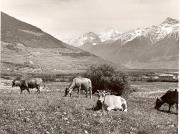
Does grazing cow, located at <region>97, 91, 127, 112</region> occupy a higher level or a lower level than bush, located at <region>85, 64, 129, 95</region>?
lower

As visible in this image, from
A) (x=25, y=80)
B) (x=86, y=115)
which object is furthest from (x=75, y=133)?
(x=25, y=80)

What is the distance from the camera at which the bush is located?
5016 cm

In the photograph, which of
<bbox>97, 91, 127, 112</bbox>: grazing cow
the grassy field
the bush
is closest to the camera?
the grassy field

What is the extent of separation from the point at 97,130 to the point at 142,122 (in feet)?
12.2

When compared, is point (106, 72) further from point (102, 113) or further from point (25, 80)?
point (102, 113)

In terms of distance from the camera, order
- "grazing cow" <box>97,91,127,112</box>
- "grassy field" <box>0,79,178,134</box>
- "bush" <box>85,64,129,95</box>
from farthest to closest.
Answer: "bush" <box>85,64,129,95</box> → "grazing cow" <box>97,91,127,112</box> → "grassy field" <box>0,79,178,134</box>

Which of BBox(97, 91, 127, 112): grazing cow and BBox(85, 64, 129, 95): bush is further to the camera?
BBox(85, 64, 129, 95): bush

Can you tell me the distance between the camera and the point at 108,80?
49.8m

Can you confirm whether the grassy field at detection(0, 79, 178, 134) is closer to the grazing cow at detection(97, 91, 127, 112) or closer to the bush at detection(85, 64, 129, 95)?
the grazing cow at detection(97, 91, 127, 112)

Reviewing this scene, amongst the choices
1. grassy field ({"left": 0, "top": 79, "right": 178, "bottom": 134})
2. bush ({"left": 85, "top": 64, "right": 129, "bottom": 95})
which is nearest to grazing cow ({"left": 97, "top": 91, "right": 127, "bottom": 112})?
grassy field ({"left": 0, "top": 79, "right": 178, "bottom": 134})

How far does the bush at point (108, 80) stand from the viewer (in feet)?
165

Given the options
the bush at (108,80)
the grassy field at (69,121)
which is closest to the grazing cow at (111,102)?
the grassy field at (69,121)

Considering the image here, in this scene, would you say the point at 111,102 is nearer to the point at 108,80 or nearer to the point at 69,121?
the point at 69,121

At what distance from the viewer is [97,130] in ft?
66.7
